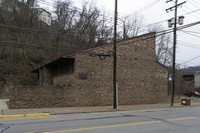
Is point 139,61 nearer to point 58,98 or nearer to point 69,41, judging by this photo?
point 58,98

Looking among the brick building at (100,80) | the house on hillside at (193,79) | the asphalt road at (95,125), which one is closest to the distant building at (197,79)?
the house on hillside at (193,79)

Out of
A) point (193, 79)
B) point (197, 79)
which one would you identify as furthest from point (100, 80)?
point (193, 79)

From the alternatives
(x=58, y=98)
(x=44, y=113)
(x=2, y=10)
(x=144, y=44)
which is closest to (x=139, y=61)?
(x=144, y=44)

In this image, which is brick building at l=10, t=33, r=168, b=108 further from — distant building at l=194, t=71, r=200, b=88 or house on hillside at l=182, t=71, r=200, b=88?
distant building at l=194, t=71, r=200, b=88

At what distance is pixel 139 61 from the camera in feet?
77.6

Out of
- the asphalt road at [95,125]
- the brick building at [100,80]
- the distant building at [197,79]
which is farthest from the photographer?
the distant building at [197,79]

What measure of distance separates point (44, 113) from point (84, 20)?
105ft

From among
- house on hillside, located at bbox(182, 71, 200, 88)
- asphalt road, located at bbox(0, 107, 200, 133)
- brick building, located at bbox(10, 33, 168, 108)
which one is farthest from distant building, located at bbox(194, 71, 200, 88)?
asphalt road, located at bbox(0, 107, 200, 133)

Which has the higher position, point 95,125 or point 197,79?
point 197,79

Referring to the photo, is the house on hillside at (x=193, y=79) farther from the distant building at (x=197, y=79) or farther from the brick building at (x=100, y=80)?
the brick building at (x=100, y=80)

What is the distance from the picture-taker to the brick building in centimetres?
1708

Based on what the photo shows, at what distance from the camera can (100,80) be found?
20.1m

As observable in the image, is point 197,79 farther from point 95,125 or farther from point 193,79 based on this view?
point 95,125

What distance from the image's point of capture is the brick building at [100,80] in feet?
56.0
